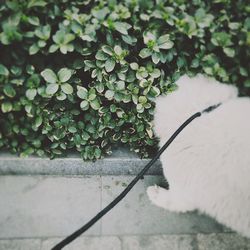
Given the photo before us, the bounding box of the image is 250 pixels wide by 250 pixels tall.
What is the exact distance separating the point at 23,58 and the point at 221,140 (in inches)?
62.3

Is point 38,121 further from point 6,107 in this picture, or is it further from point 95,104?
point 95,104

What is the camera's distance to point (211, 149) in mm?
2133

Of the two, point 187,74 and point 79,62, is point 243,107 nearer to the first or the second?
point 187,74

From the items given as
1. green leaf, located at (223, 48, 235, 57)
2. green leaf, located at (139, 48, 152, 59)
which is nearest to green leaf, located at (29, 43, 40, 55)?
green leaf, located at (139, 48, 152, 59)

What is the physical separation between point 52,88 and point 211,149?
4.14 feet

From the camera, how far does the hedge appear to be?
2.17m

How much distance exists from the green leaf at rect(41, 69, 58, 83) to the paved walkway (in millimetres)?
1205

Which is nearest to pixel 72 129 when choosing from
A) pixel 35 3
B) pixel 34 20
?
pixel 34 20

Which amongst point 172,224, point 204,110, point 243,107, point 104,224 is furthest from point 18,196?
point 243,107

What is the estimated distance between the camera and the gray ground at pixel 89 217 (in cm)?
276

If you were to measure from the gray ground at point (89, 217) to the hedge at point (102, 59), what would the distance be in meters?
0.44

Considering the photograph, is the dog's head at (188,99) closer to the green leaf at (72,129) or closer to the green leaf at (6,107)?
the green leaf at (72,129)

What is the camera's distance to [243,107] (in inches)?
86.0

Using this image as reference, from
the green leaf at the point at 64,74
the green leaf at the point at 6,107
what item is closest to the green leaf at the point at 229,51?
the green leaf at the point at 64,74
